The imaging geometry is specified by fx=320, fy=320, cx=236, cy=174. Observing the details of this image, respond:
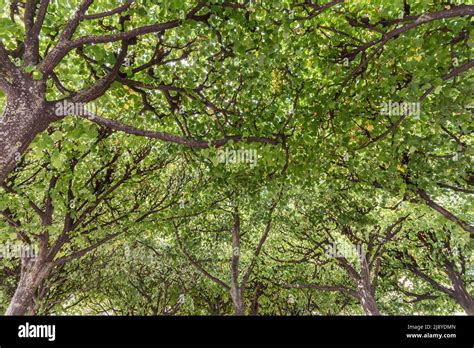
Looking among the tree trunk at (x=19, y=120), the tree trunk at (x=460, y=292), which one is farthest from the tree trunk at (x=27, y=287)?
the tree trunk at (x=460, y=292)

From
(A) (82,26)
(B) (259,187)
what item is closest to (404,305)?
(B) (259,187)

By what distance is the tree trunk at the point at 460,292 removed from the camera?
47.2ft

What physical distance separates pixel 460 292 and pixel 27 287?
1768 cm

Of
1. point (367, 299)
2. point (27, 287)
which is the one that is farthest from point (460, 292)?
point (27, 287)

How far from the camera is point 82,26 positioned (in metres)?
6.96

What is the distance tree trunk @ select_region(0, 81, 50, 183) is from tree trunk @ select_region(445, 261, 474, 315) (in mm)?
17336

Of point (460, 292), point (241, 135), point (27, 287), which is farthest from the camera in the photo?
point (460, 292)

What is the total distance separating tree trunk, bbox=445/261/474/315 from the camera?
567 inches

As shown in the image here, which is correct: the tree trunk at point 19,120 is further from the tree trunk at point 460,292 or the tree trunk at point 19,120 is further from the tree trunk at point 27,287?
the tree trunk at point 460,292

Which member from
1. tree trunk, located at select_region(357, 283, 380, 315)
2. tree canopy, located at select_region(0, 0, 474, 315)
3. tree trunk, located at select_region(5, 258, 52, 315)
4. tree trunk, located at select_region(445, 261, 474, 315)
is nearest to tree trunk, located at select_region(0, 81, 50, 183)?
tree canopy, located at select_region(0, 0, 474, 315)

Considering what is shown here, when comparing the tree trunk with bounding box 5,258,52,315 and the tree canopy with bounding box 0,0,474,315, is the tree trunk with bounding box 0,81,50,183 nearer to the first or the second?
the tree canopy with bounding box 0,0,474,315

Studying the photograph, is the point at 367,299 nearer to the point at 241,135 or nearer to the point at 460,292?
the point at 460,292

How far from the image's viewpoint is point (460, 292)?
14.7 m
